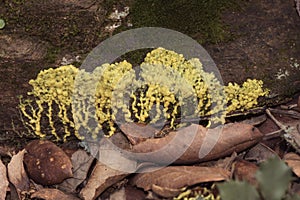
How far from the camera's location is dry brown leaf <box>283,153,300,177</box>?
207 centimetres

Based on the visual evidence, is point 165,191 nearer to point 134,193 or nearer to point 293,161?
point 134,193

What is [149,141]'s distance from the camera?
2225 millimetres

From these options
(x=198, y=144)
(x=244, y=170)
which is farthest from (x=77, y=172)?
(x=244, y=170)

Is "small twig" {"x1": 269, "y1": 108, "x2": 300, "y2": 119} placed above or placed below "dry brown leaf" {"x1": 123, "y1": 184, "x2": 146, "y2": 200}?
above

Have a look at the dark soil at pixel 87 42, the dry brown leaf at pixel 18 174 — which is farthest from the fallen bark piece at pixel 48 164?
the dark soil at pixel 87 42

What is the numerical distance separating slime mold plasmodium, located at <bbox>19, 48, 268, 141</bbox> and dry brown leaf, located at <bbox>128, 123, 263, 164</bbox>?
0.17m

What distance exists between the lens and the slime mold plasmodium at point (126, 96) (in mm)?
2285

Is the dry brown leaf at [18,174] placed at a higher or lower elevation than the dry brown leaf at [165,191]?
higher

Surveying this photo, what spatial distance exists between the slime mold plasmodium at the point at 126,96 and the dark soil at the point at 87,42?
0.06m

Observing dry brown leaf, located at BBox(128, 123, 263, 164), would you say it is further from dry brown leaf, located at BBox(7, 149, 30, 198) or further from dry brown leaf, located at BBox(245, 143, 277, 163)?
dry brown leaf, located at BBox(7, 149, 30, 198)

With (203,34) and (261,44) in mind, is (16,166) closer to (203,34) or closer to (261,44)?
(203,34)

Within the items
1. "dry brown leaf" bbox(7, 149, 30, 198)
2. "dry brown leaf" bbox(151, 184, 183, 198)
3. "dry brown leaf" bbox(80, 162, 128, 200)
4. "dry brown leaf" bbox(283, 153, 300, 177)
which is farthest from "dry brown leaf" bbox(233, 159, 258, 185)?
"dry brown leaf" bbox(7, 149, 30, 198)

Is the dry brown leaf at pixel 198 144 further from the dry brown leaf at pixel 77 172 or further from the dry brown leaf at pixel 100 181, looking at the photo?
the dry brown leaf at pixel 77 172

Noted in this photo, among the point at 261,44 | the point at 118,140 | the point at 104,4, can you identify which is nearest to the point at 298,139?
the point at 261,44
